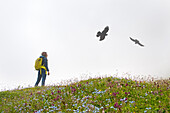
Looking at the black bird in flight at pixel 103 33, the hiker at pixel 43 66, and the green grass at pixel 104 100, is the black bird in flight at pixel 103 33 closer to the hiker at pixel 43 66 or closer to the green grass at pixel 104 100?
the green grass at pixel 104 100

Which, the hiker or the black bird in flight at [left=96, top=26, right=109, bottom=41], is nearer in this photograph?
the black bird in flight at [left=96, top=26, right=109, bottom=41]

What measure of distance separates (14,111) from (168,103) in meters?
5.77

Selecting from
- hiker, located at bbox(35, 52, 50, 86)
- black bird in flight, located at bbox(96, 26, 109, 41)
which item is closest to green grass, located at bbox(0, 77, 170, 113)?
black bird in flight, located at bbox(96, 26, 109, 41)

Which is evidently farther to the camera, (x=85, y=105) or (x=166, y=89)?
(x=166, y=89)

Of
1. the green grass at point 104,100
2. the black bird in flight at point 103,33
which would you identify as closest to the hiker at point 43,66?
the black bird in flight at point 103,33

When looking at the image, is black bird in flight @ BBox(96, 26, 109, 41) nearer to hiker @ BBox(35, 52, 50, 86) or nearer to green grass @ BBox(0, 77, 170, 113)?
green grass @ BBox(0, 77, 170, 113)

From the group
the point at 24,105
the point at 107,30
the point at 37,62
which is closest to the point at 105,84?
the point at 24,105

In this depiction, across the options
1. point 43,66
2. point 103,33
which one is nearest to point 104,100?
point 103,33

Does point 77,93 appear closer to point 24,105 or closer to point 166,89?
point 24,105

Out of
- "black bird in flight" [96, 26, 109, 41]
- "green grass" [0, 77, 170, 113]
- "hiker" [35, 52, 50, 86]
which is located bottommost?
"green grass" [0, 77, 170, 113]

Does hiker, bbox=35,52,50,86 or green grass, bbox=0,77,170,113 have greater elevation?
hiker, bbox=35,52,50,86

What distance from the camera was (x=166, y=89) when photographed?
8.48 metres

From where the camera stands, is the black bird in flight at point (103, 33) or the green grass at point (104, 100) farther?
the black bird in flight at point (103, 33)

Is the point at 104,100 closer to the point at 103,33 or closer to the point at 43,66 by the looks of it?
the point at 103,33
